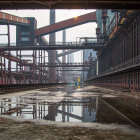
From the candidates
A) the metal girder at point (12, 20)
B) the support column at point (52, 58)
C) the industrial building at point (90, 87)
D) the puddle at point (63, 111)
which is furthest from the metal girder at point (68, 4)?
the support column at point (52, 58)

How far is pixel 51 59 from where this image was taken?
86.5 meters

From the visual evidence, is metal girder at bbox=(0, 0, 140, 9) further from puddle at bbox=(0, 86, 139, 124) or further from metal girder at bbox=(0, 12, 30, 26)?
metal girder at bbox=(0, 12, 30, 26)

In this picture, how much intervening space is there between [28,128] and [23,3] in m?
4.98

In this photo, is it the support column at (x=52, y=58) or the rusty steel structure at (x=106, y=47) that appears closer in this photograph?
the rusty steel structure at (x=106, y=47)

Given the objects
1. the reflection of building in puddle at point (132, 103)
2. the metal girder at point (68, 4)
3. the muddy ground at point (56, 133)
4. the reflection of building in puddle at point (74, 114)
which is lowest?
the reflection of building in puddle at point (132, 103)

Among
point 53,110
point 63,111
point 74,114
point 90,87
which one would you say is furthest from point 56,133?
point 90,87

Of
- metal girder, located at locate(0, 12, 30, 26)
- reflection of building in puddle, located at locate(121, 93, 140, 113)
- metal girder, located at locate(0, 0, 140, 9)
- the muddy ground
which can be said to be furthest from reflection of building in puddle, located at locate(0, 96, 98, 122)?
metal girder, located at locate(0, 12, 30, 26)

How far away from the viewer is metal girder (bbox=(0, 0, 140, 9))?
6.44 m

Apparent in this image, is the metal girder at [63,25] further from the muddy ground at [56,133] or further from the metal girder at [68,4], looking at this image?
the muddy ground at [56,133]

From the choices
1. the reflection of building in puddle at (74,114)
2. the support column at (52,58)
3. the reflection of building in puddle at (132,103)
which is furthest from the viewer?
Result: the support column at (52,58)

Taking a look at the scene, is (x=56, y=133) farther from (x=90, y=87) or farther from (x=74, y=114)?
(x=90, y=87)

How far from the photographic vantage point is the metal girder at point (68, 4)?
6.44 m

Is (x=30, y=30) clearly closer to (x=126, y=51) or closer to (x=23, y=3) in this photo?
(x=126, y=51)

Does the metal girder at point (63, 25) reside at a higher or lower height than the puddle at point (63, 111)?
higher
